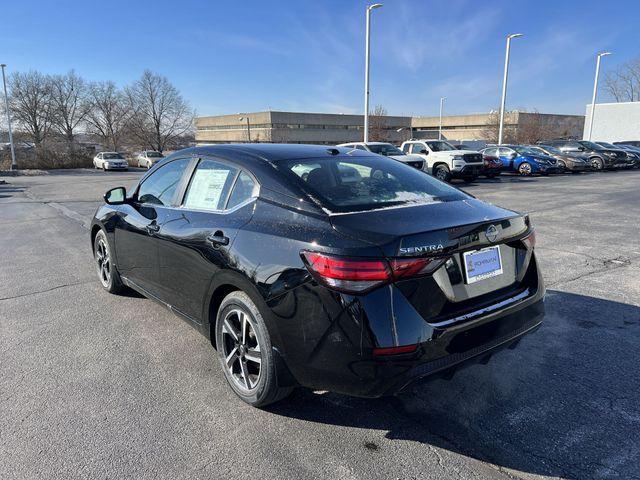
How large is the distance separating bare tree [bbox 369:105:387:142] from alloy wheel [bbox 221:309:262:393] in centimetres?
5785

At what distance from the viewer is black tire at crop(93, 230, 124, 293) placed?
4.81m

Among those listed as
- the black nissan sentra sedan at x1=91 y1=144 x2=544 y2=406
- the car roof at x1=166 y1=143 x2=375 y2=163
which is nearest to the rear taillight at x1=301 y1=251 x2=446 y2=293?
the black nissan sentra sedan at x1=91 y1=144 x2=544 y2=406

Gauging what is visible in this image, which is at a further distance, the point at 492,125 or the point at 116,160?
the point at 492,125

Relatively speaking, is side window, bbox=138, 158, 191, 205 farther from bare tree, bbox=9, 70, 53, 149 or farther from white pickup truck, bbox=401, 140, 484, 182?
bare tree, bbox=9, 70, 53, 149

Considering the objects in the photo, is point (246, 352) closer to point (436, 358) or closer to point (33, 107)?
point (436, 358)

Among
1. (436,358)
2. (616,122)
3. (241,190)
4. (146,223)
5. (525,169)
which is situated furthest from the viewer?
(616,122)

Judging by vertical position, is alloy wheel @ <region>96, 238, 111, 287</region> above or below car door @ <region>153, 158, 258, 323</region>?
below

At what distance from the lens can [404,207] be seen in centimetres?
270

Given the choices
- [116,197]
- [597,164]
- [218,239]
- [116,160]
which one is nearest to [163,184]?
[116,197]

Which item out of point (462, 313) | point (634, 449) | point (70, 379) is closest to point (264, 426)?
point (462, 313)

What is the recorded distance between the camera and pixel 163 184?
402cm

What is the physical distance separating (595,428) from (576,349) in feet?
3.59

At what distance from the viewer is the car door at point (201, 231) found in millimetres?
2912

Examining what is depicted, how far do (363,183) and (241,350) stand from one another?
1397 millimetres
